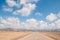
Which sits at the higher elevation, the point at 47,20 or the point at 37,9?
the point at 37,9

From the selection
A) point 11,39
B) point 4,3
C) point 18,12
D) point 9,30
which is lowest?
point 11,39

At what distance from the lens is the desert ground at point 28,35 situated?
2707mm

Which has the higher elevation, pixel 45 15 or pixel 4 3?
pixel 4 3

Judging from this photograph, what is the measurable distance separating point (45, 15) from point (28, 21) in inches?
14.5

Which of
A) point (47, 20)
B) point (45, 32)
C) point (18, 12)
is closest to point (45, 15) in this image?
point (47, 20)

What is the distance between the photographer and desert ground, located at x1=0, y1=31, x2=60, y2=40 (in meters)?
2.71

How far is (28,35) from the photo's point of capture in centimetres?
274

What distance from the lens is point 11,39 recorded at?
2.71 m

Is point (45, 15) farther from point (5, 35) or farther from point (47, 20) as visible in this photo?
point (5, 35)

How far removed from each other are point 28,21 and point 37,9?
310 mm

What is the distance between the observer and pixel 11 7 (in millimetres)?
2756

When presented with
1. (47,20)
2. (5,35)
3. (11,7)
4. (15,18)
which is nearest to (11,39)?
(5,35)

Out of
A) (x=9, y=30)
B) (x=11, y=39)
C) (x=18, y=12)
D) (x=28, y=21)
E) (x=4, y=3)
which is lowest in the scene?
(x=11, y=39)

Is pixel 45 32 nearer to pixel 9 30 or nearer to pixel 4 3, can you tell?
pixel 9 30
